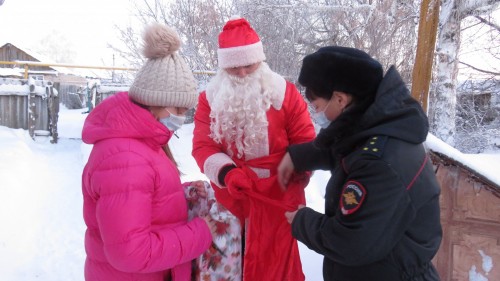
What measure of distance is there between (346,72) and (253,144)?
95cm

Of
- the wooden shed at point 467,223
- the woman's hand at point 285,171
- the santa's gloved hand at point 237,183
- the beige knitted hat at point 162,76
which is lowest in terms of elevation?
the wooden shed at point 467,223

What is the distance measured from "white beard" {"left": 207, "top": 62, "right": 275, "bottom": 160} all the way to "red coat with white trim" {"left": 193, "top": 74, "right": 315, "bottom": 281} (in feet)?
0.14

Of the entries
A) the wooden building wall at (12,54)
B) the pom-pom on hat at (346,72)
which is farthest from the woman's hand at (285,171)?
the wooden building wall at (12,54)

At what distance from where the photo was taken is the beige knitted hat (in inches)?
64.2

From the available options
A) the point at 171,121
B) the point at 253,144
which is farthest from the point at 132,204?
the point at 253,144

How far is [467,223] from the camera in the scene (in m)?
2.70

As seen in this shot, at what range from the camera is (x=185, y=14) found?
1173 centimetres

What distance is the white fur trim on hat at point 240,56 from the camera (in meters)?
2.39

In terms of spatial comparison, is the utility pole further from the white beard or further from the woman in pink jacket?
A: the woman in pink jacket

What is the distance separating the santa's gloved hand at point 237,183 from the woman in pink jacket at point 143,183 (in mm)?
347

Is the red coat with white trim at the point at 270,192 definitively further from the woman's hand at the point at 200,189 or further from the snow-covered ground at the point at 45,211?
the snow-covered ground at the point at 45,211

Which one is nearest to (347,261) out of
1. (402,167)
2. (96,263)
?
(402,167)

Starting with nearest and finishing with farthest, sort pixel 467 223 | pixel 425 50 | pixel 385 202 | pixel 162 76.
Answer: pixel 385 202 < pixel 162 76 < pixel 467 223 < pixel 425 50

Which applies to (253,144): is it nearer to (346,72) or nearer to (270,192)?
(270,192)
